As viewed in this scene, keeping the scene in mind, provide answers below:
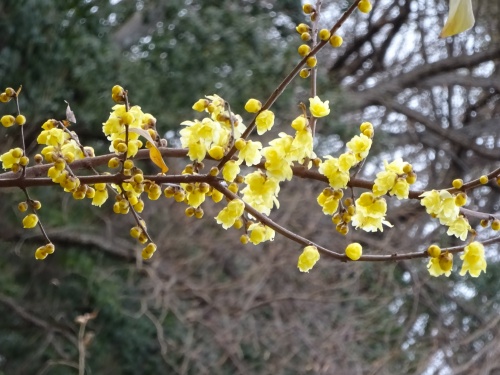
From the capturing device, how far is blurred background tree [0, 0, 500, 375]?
3160 mm

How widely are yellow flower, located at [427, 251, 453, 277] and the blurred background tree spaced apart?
2.24 meters

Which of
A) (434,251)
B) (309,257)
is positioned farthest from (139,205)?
(434,251)

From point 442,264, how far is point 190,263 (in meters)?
2.78

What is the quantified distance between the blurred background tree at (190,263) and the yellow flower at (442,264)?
2237 millimetres

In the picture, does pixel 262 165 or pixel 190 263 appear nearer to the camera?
pixel 262 165

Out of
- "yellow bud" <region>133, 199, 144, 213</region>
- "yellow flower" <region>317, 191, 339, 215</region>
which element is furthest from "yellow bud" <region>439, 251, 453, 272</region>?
"yellow bud" <region>133, 199, 144, 213</region>

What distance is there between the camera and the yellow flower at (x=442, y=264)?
2.50ft

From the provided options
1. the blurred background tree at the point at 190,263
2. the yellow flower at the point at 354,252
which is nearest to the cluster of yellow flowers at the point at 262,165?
the yellow flower at the point at 354,252

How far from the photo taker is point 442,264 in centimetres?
77

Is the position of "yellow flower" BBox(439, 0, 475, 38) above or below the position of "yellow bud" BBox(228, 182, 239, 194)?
above

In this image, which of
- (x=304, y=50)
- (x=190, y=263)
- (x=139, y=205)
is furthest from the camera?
(x=190, y=263)

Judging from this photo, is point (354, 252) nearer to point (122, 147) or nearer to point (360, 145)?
point (360, 145)

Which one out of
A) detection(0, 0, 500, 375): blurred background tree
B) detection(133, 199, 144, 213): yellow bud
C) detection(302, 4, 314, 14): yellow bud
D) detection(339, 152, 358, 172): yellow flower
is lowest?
detection(0, 0, 500, 375): blurred background tree

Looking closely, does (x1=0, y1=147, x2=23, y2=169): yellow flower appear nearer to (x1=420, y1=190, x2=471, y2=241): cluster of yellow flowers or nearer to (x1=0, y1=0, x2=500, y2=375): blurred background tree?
(x1=420, y1=190, x2=471, y2=241): cluster of yellow flowers
